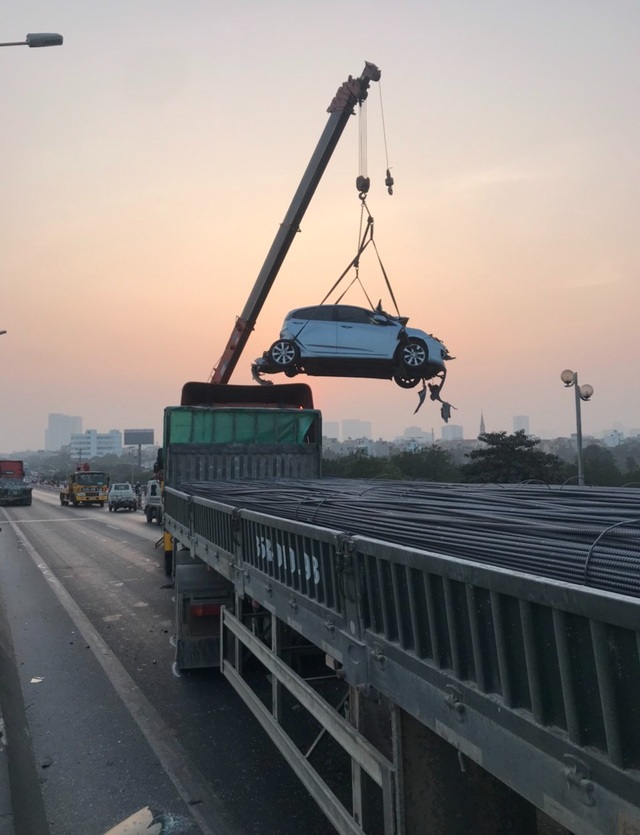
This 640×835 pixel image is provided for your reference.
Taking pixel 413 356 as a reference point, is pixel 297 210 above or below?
above

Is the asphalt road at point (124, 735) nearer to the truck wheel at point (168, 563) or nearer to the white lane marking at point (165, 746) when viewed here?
the white lane marking at point (165, 746)

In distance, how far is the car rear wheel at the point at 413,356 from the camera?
14.3m

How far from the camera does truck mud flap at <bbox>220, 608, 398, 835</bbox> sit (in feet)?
9.60

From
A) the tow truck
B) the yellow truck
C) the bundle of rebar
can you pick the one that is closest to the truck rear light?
the tow truck

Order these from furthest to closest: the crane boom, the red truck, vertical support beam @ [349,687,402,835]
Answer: the red truck
the crane boom
vertical support beam @ [349,687,402,835]

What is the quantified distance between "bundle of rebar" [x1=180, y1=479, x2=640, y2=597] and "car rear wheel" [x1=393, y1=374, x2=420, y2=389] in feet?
28.7

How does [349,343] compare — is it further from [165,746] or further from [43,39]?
[165,746]

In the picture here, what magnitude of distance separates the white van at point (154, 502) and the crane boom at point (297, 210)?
9943 mm

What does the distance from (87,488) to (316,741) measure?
41755mm

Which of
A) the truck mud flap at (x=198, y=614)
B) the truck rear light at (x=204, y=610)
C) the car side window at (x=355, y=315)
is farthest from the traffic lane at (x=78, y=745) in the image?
the car side window at (x=355, y=315)

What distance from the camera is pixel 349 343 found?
46.5ft

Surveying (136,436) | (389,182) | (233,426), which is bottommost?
(233,426)

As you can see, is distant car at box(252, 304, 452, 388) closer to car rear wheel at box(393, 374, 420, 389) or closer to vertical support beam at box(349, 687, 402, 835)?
car rear wheel at box(393, 374, 420, 389)

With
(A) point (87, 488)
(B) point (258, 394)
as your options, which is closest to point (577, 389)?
(B) point (258, 394)
